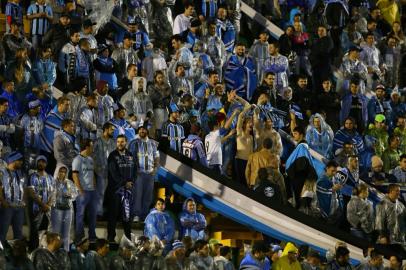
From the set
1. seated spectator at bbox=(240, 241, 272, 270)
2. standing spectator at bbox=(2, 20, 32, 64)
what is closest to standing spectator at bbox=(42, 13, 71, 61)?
standing spectator at bbox=(2, 20, 32, 64)

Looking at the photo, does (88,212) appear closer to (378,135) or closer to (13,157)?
(13,157)

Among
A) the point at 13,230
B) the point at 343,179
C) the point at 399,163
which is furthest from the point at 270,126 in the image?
the point at 13,230

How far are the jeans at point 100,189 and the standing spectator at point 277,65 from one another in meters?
6.43

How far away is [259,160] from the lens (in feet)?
93.6

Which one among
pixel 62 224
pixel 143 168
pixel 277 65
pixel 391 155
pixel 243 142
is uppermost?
pixel 277 65

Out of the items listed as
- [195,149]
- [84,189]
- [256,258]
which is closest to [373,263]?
[256,258]

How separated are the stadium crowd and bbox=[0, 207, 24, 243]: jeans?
0.02 metres

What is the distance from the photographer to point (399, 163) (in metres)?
31.8

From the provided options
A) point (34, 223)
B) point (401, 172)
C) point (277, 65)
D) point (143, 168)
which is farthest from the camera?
point (277, 65)

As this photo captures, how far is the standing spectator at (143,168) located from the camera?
27.2 meters

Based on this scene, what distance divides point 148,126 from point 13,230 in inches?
169

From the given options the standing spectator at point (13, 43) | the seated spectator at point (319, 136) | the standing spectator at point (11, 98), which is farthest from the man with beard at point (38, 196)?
the seated spectator at point (319, 136)

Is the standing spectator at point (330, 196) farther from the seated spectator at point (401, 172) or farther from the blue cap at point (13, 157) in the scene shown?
the blue cap at point (13, 157)

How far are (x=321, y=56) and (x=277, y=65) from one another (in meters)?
2.05
